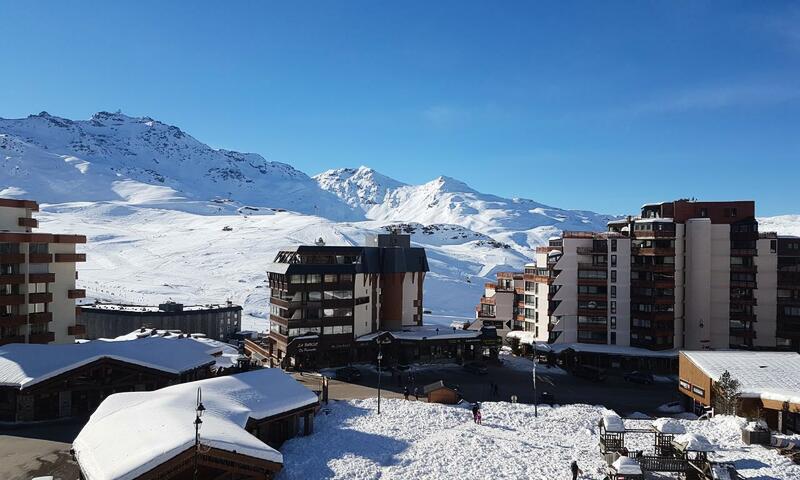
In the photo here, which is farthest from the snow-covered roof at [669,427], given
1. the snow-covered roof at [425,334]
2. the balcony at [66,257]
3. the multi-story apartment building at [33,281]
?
the balcony at [66,257]

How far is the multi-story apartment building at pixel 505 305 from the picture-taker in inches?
3661

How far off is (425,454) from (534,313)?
51.9 m

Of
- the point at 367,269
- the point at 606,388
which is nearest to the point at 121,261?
the point at 367,269

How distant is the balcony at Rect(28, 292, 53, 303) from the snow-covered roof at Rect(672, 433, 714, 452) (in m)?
56.6

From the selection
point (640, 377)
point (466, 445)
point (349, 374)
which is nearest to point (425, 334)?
point (349, 374)

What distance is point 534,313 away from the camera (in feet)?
271

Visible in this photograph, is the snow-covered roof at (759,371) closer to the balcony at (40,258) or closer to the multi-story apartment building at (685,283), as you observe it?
the multi-story apartment building at (685,283)

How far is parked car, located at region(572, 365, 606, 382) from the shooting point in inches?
2505

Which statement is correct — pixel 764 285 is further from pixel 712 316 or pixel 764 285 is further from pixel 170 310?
pixel 170 310

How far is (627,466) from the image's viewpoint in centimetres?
2711

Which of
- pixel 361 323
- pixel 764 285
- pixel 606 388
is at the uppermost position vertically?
pixel 764 285

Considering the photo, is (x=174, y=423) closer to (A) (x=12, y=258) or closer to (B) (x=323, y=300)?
(A) (x=12, y=258)

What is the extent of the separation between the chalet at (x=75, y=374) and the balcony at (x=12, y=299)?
24.3 ft

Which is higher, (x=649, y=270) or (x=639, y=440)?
(x=649, y=270)
